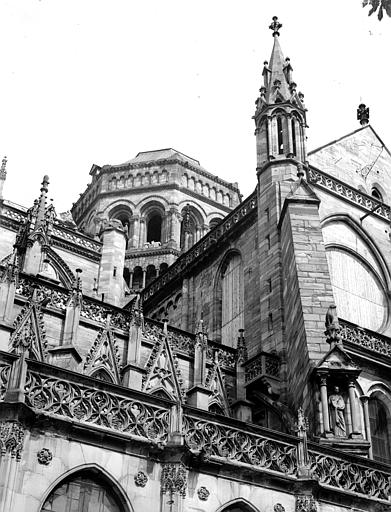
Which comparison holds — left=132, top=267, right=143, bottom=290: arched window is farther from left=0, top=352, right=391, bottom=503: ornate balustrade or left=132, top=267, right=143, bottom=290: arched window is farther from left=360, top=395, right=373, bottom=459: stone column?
left=0, top=352, right=391, bottom=503: ornate balustrade

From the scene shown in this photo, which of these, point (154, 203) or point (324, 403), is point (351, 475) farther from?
point (154, 203)

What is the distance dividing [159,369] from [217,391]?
213 centimetres

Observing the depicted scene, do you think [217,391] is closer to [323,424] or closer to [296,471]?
[323,424]

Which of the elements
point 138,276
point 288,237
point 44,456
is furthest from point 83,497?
point 138,276

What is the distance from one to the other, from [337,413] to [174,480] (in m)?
7.22

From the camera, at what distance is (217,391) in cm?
2412

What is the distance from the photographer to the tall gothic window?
96.5 feet

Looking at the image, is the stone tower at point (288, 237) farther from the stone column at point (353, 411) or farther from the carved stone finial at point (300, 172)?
Result: the stone column at point (353, 411)

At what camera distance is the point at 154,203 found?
5338 cm

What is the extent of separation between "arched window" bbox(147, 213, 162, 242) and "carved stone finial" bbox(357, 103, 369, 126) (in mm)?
19175

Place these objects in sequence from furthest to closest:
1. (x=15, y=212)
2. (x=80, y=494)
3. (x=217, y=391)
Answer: (x=15, y=212) < (x=217, y=391) < (x=80, y=494)

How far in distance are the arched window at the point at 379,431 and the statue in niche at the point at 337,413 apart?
4133mm

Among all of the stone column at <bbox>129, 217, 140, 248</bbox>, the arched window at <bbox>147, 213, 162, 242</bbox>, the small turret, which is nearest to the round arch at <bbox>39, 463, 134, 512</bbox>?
the small turret

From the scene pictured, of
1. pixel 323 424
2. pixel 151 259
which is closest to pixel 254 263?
pixel 323 424
